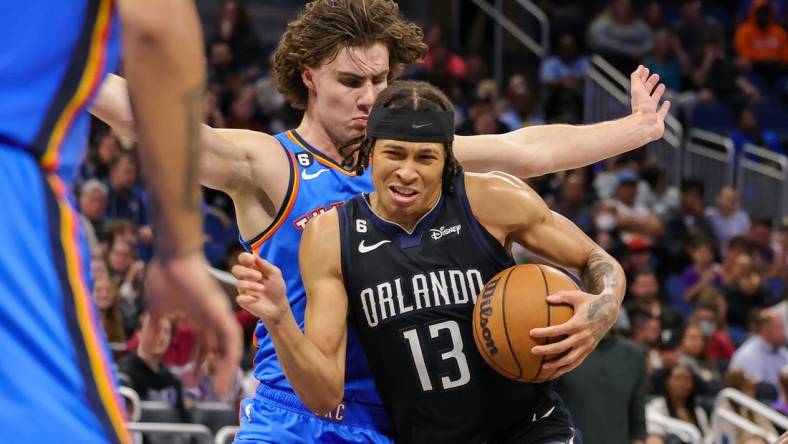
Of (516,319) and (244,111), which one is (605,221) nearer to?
(244,111)

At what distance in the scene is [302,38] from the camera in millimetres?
4715

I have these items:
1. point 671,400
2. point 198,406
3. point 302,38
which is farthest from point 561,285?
point 671,400

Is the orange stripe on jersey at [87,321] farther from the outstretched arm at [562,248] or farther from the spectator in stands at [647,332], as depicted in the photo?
the spectator in stands at [647,332]

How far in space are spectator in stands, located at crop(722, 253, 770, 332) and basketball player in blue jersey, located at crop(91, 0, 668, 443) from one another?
26.7 ft

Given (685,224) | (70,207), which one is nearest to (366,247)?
(70,207)

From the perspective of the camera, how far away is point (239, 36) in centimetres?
1463

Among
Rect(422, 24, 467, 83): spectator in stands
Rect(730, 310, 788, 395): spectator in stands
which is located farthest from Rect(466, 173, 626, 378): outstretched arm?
Rect(422, 24, 467, 83): spectator in stands

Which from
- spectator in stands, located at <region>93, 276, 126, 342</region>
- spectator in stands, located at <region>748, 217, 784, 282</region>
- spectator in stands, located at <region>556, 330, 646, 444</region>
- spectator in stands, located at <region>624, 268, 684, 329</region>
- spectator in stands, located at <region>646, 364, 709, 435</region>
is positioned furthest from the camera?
spectator in stands, located at <region>748, 217, 784, 282</region>

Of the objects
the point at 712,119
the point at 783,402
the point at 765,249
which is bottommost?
the point at 765,249

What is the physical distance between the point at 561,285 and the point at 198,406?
4924 millimetres

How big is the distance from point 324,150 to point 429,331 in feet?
2.62

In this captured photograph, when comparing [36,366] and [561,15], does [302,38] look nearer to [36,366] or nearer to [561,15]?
[36,366]

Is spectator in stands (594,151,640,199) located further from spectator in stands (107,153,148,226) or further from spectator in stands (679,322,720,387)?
spectator in stands (107,153,148,226)

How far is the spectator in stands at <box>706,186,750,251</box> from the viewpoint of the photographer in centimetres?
1450
